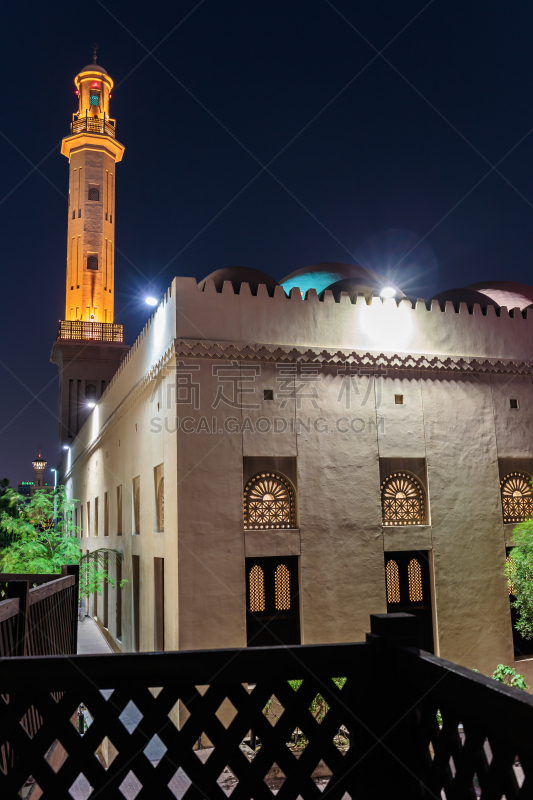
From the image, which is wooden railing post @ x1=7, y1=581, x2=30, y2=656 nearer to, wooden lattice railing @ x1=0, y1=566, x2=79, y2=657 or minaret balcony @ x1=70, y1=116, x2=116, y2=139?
wooden lattice railing @ x1=0, y1=566, x2=79, y2=657

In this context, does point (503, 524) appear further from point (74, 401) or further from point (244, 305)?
point (74, 401)

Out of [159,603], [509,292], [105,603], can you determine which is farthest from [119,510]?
[509,292]

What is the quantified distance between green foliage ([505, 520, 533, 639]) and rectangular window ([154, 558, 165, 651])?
589cm

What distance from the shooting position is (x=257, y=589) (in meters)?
9.59

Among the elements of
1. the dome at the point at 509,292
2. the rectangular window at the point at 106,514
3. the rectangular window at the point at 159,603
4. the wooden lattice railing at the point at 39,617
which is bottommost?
the rectangular window at the point at 159,603

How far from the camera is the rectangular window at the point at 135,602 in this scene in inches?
483

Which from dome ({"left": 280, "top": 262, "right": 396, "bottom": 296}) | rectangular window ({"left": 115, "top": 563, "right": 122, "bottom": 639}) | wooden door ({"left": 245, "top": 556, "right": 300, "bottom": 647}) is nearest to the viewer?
wooden door ({"left": 245, "top": 556, "right": 300, "bottom": 647})

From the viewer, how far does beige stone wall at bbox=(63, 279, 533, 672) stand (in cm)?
A: 946

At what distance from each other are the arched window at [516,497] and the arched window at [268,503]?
414cm

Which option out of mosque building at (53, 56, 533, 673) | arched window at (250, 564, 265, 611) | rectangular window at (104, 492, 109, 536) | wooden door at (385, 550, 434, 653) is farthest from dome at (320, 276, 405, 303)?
rectangular window at (104, 492, 109, 536)

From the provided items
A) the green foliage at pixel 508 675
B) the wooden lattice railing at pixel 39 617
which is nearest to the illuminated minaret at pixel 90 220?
the wooden lattice railing at pixel 39 617

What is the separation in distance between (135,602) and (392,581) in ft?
17.7

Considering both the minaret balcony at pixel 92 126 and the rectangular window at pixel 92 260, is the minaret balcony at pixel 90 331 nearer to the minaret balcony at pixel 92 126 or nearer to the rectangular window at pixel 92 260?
the rectangular window at pixel 92 260

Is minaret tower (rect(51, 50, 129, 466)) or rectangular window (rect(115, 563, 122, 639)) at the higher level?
minaret tower (rect(51, 50, 129, 466))
